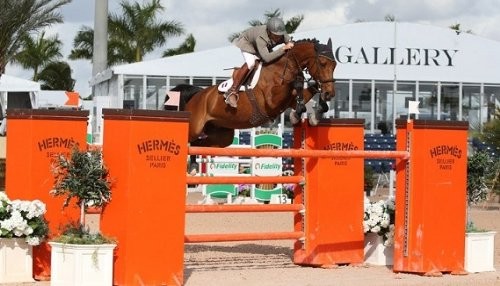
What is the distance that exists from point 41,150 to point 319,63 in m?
2.79

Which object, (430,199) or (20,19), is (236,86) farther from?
(20,19)

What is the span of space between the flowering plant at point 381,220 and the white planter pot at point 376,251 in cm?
9

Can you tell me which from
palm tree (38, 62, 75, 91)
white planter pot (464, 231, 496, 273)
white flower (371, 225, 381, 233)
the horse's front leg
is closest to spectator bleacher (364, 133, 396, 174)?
white flower (371, 225, 381, 233)

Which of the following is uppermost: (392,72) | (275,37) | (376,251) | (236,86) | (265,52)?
(392,72)

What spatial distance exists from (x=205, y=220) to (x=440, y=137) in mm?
6151

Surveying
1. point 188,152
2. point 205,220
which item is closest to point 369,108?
point 205,220

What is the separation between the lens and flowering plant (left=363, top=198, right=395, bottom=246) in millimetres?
9828

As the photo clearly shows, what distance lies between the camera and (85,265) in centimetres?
757

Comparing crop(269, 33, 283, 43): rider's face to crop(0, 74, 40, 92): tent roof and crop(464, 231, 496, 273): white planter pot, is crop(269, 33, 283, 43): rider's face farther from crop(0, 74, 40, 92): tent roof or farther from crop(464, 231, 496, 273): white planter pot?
crop(0, 74, 40, 92): tent roof

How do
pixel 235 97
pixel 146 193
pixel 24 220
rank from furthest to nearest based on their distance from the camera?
pixel 235 97 < pixel 24 220 < pixel 146 193

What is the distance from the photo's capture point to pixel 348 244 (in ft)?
32.1

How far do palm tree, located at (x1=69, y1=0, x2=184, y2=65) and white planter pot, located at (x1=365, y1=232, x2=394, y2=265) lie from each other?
116ft

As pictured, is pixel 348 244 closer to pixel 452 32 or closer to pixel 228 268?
pixel 228 268

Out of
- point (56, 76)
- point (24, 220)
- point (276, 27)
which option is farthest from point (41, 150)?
point (56, 76)
